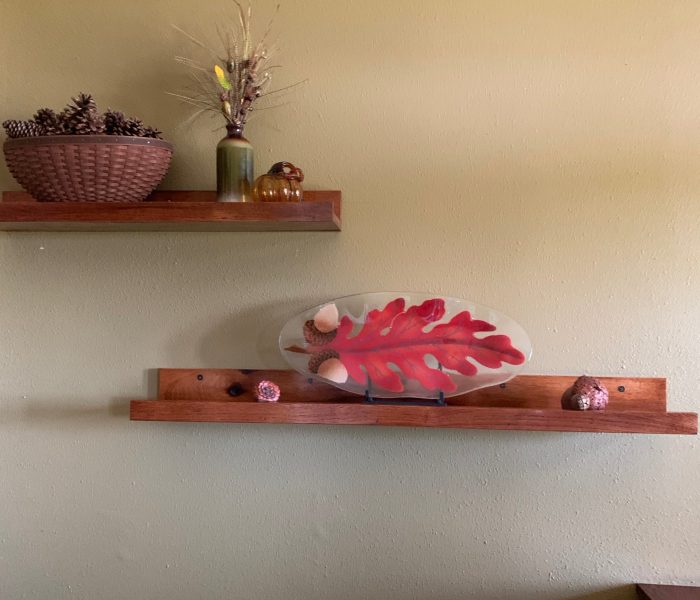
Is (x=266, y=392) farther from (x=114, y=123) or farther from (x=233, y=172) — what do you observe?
(x=114, y=123)

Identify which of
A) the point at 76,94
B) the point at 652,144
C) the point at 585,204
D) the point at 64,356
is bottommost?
the point at 64,356

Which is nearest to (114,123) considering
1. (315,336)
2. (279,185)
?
(279,185)

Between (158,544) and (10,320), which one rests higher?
(10,320)

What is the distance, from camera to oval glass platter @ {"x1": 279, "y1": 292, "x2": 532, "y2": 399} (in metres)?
1.33

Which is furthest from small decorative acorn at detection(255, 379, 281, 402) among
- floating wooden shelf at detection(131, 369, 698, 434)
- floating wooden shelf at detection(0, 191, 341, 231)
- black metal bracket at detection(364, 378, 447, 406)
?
floating wooden shelf at detection(0, 191, 341, 231)

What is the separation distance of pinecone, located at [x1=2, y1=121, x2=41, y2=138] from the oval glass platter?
0.60m

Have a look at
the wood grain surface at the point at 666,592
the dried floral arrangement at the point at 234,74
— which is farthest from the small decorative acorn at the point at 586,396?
the dried floral arrangement at the point at 234,74

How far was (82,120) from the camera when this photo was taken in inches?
50.2

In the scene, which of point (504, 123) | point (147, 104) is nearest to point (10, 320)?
point (147, 104)

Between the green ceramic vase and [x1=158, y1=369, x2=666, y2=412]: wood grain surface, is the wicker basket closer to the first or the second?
the green ceramic vase

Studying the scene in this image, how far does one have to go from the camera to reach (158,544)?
1.46 metres

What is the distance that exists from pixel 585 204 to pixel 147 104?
0.91 meters

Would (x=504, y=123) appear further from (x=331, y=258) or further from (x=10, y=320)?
(x=10, y=320)

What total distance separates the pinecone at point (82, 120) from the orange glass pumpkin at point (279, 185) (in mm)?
301
